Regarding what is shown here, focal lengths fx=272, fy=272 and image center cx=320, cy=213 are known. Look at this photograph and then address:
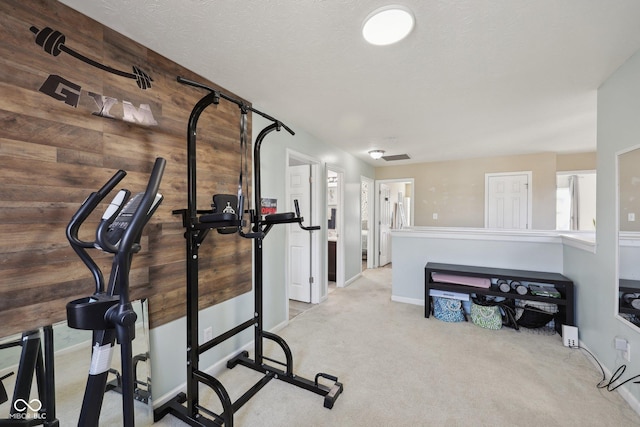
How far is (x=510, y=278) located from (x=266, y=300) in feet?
8.71

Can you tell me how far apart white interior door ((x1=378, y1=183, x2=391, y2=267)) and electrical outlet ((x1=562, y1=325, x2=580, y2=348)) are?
3820 millimetres

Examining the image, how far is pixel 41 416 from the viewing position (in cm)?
126

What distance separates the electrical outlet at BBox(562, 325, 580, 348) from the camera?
259cm

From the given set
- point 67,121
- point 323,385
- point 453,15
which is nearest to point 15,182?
point 67,121

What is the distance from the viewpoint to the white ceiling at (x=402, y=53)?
4.62 ft

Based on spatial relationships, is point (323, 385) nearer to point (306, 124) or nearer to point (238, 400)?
point (238, 400)

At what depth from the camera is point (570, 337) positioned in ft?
8.54

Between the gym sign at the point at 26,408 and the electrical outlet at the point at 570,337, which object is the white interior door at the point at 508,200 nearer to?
the electrical outlet at the point at 570,337

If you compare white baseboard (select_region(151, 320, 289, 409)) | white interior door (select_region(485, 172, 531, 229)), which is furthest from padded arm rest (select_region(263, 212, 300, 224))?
white interior door (select_region(485, 172, 531, 229))

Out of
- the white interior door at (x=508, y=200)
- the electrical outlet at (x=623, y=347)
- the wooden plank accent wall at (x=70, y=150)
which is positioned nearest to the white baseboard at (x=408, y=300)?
the electrical outlet at (x=623, y=347)

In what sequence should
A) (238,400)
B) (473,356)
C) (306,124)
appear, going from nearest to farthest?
1. (238,400)
2. (473,356)
3. (306,124)

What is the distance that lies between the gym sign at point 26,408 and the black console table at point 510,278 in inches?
129

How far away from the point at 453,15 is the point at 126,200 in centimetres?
181

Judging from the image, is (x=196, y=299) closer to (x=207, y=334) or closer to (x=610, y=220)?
(x=207, y=334)
